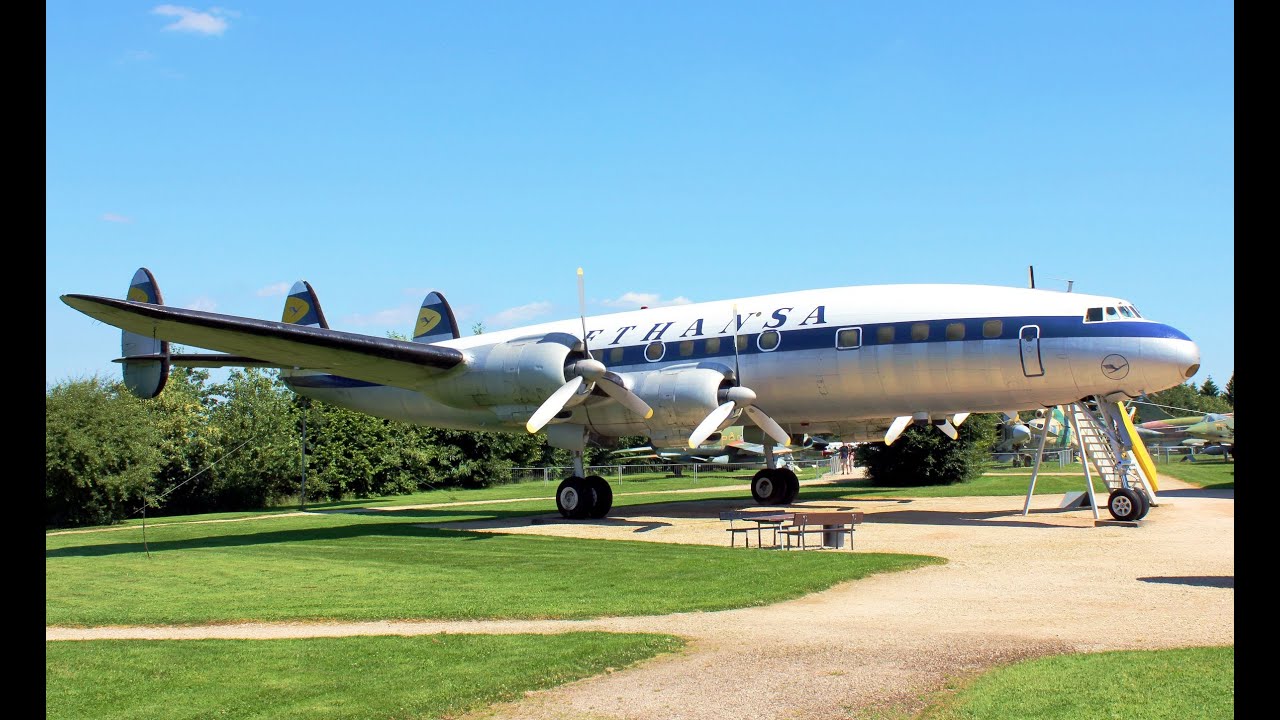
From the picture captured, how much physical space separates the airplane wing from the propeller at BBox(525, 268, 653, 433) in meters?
2.36

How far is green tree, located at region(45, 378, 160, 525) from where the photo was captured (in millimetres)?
28750

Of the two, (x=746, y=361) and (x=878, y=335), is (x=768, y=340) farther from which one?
(x=878, y=335)

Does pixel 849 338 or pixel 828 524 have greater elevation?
pixel 849 338

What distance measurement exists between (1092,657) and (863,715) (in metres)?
2.70

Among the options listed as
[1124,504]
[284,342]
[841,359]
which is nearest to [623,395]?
[841,359]

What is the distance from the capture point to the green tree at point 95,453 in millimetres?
28750

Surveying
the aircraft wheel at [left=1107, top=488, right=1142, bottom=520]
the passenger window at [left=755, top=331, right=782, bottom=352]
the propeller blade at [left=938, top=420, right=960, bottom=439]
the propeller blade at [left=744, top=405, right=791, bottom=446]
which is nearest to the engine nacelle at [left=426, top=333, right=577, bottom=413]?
the passenger window at [left=755, top=331, right=782, bottom=352]

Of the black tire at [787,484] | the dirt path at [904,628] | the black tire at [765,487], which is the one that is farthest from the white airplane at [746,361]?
the dirt path at [904,628]

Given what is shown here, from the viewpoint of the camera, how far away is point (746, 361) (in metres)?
22.9

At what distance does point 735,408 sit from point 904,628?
12.5 metres

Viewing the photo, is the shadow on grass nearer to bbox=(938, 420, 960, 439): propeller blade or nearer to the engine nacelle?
bbox=(938, 420, 960, 439): propeller blade

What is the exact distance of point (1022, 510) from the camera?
2362 cm

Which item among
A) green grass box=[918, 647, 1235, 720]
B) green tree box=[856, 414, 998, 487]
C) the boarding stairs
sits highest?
the boarding stairs

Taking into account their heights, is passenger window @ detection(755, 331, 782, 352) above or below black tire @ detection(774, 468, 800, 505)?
above
